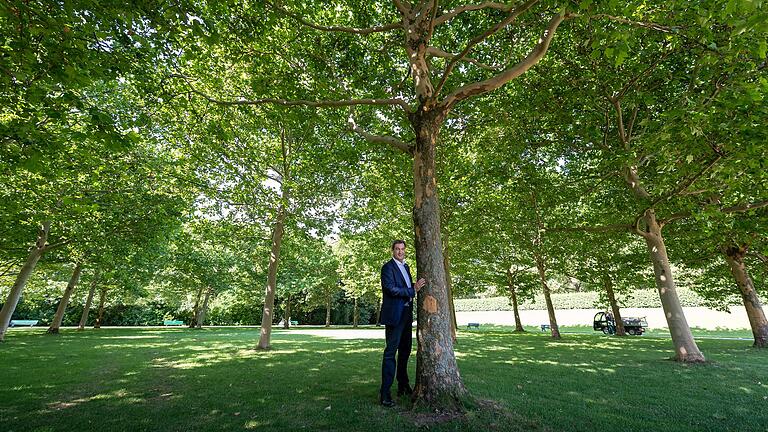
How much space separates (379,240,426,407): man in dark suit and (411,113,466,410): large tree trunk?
0.22m

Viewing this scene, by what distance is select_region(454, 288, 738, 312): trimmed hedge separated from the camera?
39062 mm

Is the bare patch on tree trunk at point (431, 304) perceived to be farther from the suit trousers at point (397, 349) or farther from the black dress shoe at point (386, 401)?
the black dress shoe at point (386, 401)

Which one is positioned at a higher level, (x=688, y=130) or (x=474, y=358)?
(x=688, y=130)

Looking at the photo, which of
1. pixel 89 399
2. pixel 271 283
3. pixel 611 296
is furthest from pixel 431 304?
pixel 611 296

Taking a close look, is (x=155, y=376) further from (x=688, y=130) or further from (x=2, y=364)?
(x=688, y=130)

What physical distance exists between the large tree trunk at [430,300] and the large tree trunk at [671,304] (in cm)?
811

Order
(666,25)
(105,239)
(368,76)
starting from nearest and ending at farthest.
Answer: (666,25), (368,76), (105,239)

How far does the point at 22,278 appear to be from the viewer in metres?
15.8

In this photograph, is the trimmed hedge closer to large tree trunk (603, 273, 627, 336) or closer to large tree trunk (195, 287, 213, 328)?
large tree trunk (603, 273, 627, 336)

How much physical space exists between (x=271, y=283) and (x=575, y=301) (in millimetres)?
47187

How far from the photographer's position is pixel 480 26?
28.0 feet

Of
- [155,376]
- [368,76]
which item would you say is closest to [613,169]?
[368,76]

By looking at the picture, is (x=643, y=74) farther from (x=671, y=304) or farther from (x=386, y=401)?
(x=386, y=401)

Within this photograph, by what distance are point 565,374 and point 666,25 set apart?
7.25m
